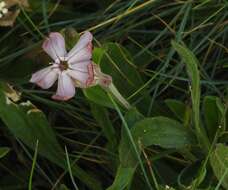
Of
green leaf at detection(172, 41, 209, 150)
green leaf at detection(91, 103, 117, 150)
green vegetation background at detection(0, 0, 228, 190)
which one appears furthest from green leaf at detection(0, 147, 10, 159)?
green leaf at detection(172, 41, 209, 150)

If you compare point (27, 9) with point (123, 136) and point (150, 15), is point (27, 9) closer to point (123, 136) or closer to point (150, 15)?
point (150, 15)

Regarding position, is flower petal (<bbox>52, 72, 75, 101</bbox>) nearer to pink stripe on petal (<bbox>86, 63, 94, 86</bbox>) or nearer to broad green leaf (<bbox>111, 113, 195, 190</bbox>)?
pink stripe on petal (<bbox>86, 63, 94, 86</bbox>)

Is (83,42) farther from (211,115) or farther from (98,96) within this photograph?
(211,115)

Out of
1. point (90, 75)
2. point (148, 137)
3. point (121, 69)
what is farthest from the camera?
point (121, 69)

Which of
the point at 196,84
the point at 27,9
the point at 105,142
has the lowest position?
the point at 105,142

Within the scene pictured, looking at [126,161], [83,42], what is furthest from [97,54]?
[126,161]

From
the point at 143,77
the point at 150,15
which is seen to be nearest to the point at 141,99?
the point at 143,77
